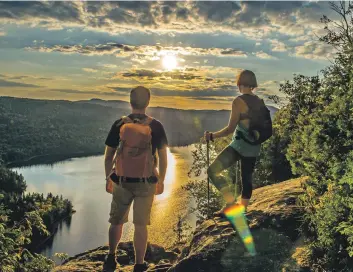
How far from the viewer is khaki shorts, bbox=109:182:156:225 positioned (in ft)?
19.1

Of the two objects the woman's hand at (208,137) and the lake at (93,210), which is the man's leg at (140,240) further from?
the lake at (93,210)

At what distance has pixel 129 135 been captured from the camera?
18.4ft

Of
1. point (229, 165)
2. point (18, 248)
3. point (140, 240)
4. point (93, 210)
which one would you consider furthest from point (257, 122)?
point (93, 210)

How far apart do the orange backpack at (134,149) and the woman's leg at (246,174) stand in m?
1.91

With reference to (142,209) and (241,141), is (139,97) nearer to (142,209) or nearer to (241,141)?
(142,209)

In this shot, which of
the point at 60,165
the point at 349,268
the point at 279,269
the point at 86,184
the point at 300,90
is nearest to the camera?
the point at 349,268

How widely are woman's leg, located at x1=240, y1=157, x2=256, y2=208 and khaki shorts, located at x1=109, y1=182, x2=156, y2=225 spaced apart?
5.93 feet

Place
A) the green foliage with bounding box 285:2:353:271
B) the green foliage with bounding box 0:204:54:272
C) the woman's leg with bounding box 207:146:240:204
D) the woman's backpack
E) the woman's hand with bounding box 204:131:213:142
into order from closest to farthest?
the green foliage with bounding box 285:2:353:271 < the woman's backpack < the woman's leg with bounding box 207:146:240:204 < the woman's hand with bounding box 204:131:213:142 < the green foliage with bounding box 0:204:54:272

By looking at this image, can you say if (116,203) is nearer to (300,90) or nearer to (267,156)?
(267,156)

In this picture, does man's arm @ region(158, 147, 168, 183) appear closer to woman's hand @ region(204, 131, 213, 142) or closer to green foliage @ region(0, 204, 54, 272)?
woman's hand @ region(204, 131, 213, 142)

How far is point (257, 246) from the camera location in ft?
20.2

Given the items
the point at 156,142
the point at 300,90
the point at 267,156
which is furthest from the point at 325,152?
the point at 300,90

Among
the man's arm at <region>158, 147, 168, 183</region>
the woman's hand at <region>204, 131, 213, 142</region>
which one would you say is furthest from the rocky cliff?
the woman's hand at <region>204, 131, 213, 142</region>

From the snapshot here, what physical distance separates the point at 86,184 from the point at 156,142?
11078cm
